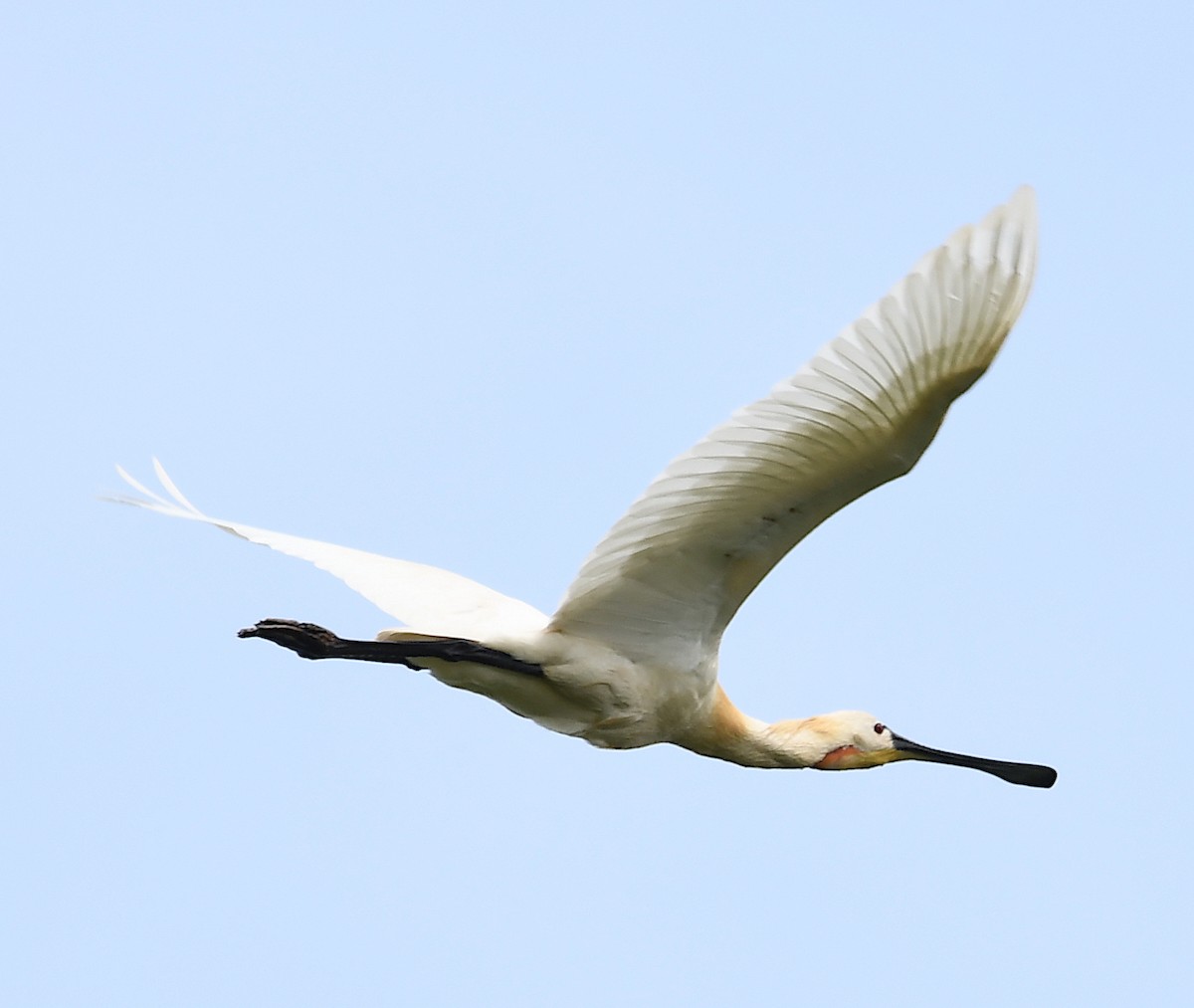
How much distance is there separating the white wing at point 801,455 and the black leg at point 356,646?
0.51 meters

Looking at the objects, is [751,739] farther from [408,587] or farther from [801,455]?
[801,455]

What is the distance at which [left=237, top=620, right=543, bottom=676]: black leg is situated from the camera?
8.85 meters

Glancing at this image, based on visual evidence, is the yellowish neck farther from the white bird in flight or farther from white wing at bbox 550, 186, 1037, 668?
white wing at bbox 550, 186, 1037, 668

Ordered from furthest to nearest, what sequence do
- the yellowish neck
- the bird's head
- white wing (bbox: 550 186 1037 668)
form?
the bird's head < the yellowish neck < white wing (bbox: 550 186 1037 668)

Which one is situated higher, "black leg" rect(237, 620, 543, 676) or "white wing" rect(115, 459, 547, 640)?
"white wing" rect(115, 459, 547, 640)

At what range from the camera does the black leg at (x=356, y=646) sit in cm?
885

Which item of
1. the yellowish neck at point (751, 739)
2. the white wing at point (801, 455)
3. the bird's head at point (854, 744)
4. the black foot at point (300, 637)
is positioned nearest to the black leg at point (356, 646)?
the black foot at point (300, 637)

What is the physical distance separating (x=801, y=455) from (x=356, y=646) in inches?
86.7

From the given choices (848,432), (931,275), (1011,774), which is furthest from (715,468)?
(1011,774)

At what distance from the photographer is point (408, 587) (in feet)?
31.2

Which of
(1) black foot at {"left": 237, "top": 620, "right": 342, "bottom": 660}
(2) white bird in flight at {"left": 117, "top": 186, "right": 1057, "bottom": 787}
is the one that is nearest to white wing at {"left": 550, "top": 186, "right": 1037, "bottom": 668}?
(2) white bird in flight at {"left": 117, "top": 186, "right": 1057, "bottom": 787}

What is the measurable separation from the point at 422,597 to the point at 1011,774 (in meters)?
3.78

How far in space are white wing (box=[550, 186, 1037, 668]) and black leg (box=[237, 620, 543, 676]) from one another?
51 cm

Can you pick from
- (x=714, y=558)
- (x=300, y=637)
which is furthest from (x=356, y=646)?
(x=714, y=558)
